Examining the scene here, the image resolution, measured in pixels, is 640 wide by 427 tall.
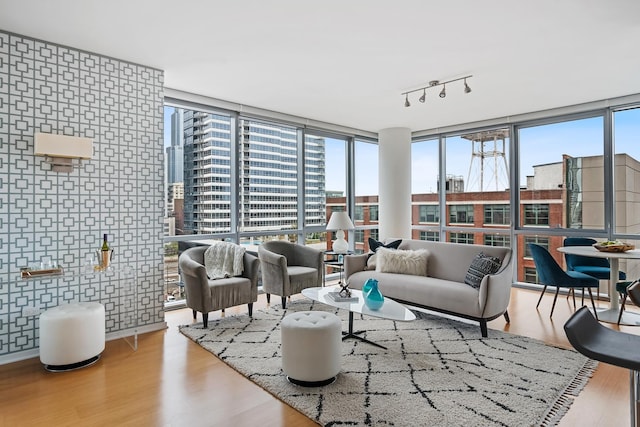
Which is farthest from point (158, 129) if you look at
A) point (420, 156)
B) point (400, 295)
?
point (420, 156)

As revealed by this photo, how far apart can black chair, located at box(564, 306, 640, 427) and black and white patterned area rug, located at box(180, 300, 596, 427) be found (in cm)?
82

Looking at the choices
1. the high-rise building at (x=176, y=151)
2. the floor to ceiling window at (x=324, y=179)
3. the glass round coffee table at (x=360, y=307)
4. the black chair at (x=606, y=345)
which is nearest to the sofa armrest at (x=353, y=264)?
the glass round coffee table at (x=360, y=307)

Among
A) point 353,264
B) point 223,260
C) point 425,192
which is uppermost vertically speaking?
point 425,192

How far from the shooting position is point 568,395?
2.47 meters

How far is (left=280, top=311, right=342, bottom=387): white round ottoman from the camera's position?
2.53 m

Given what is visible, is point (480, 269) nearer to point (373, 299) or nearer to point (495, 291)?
point (495, 291)

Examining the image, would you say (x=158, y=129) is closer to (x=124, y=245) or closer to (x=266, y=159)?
(x=124, y=245)

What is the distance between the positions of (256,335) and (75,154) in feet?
7.65

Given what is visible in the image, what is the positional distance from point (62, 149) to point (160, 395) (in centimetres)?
223

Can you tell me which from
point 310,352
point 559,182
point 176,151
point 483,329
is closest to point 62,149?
point 176,151

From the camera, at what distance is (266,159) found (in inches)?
224

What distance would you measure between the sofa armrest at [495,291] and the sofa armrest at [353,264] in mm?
1658

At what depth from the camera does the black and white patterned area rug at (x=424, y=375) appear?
2227 millimetres

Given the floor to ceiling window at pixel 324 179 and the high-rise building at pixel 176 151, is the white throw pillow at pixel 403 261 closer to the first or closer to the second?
the floor to ceiling window at pixel 324 179
